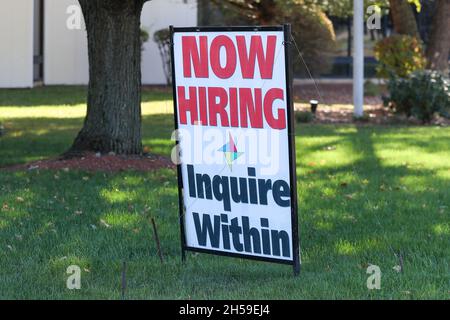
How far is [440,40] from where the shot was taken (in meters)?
21.3

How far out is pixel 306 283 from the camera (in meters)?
6.45

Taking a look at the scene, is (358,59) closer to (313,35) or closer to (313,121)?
(313,121)

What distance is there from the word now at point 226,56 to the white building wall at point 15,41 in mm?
17204

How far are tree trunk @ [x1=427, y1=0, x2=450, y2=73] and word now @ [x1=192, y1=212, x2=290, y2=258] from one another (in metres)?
15.0

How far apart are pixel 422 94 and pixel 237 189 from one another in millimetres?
11189

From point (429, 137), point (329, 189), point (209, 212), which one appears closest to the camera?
point (209, 212)

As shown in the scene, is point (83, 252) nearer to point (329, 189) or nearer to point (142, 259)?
point (142, 259)

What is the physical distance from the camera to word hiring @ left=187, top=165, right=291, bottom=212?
6504mm

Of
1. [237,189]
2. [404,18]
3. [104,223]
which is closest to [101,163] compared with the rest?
[104,223]

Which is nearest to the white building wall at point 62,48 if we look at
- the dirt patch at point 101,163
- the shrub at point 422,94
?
the shrub at point 422,94

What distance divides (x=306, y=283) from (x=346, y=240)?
1.49 meters

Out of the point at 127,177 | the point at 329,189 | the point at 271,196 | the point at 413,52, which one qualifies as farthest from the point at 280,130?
the point at 413,52

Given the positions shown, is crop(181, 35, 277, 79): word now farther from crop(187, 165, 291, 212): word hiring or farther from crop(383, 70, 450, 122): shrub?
crop(383, 70, 450, 122): shrub

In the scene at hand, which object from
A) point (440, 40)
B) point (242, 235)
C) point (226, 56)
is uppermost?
point (440, 40)
